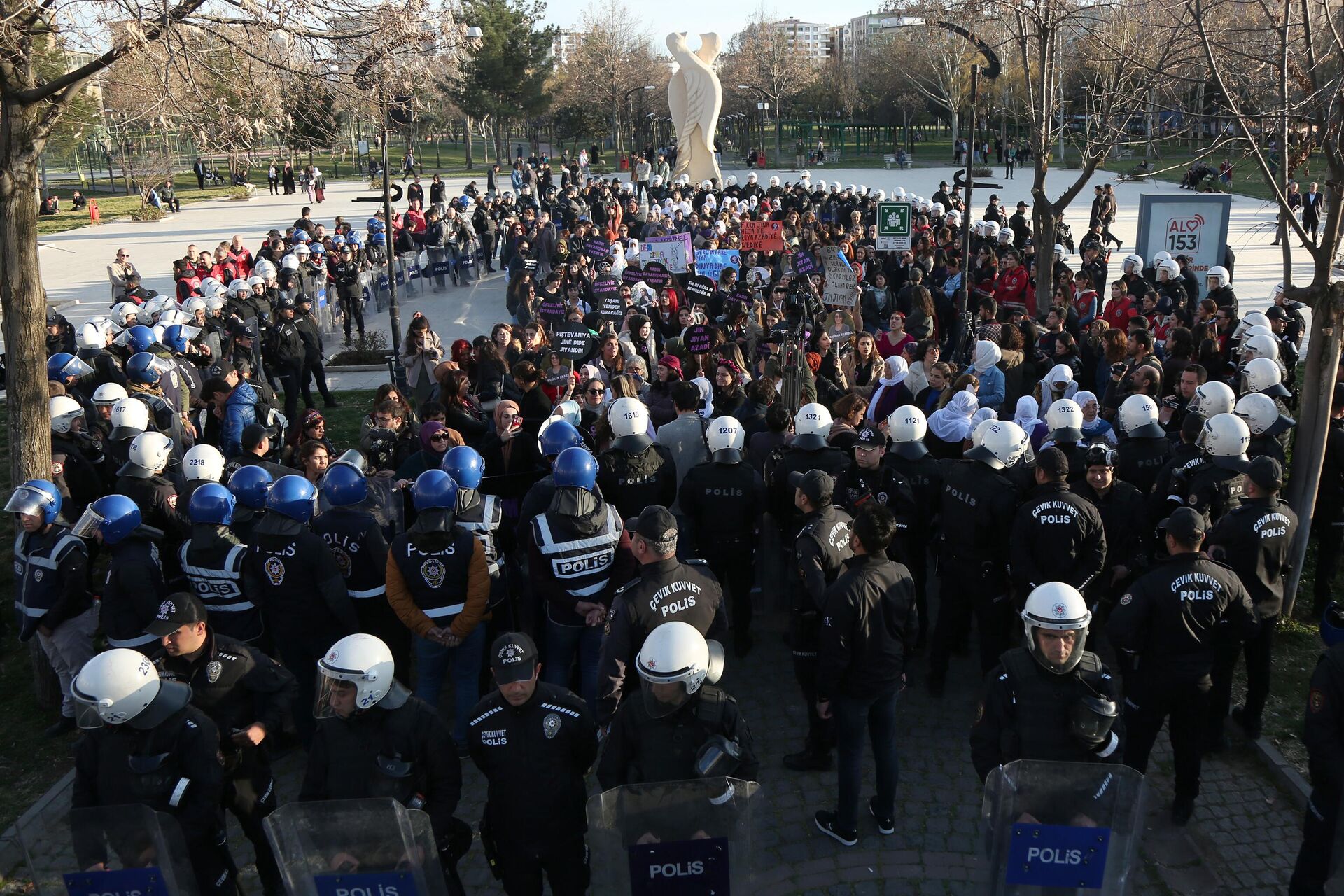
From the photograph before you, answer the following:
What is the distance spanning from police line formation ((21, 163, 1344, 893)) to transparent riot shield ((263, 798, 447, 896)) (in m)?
0.63

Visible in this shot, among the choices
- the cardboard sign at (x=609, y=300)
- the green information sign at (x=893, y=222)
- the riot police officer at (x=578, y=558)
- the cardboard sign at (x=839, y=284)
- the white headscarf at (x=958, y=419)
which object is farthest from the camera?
the green information sign at (x=893, y=222)

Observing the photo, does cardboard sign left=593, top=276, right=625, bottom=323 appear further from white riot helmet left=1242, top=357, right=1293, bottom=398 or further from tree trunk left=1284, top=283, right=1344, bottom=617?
tree trunk left=1284, top=283, right=1344, bottom=617

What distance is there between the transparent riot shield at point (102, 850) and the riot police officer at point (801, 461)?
13.9ft

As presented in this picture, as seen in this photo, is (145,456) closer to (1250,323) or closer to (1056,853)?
(1056,853)

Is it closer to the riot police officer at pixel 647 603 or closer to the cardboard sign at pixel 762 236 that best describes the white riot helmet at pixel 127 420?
the riot police officer at pixel 647 603

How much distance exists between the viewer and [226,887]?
4.51 metres

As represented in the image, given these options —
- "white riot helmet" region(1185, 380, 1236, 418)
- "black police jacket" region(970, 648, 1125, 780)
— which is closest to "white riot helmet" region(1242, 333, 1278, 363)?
"white riot helmet" region(1185, 380, 1236, 418)

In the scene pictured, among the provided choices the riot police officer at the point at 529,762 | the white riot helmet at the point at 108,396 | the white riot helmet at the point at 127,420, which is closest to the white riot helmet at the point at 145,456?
the white riot helmet at the point at 127,420

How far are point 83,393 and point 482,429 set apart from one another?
15.6ft

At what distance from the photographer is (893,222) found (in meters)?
15.0

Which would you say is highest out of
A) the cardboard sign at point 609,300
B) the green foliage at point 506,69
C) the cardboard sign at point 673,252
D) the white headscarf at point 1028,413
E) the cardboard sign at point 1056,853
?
the green foliage at point 506,69

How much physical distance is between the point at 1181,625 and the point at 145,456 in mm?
6200

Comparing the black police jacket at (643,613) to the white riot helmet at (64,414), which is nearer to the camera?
the black police jacket at (643,613)

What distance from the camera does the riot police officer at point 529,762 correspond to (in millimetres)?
3984
